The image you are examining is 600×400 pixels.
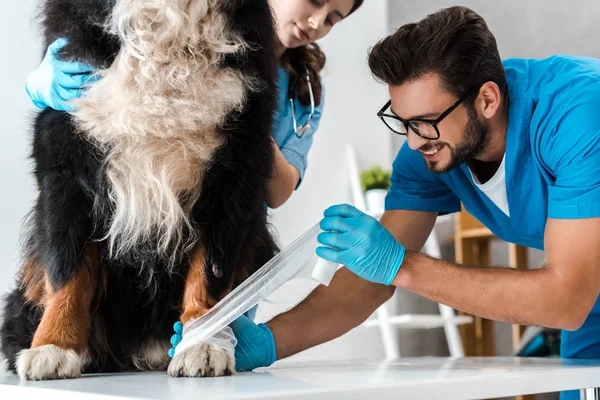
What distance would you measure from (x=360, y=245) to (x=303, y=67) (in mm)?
763

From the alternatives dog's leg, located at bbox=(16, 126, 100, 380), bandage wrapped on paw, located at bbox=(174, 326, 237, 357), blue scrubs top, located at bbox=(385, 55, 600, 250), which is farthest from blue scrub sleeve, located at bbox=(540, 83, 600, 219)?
dog's leg, located at bbox=(16, 126, 100, 380)

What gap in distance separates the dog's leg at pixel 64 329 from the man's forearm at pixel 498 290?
0.70 meters

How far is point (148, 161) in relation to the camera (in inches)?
51.8

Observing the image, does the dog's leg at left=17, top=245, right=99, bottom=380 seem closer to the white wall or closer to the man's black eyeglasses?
the man's black eyeglasses

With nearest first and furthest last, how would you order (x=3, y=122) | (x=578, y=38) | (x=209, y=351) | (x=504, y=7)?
(x=209, y=351)
(x=3, y=122)
(x=578, y=38)
(x=504, y=7)

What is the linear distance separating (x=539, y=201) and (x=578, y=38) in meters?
2.13

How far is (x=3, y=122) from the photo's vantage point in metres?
2.77

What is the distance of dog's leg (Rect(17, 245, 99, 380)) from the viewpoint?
3.89 feet

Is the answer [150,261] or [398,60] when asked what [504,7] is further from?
[150,261]

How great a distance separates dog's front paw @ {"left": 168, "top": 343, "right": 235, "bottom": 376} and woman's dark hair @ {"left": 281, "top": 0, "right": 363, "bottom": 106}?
987mm

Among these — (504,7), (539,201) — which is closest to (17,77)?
(539,201)

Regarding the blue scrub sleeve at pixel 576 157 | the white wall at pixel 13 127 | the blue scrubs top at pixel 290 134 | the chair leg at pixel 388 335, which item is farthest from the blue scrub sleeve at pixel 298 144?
the chair leg at pixel 388 335

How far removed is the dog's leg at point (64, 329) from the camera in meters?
1.19

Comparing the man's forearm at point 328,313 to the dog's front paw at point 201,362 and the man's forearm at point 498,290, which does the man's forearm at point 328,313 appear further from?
the dog's front paw at point 201,362
